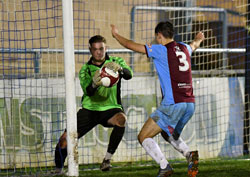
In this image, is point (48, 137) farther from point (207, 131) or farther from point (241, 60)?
point (241, 60)

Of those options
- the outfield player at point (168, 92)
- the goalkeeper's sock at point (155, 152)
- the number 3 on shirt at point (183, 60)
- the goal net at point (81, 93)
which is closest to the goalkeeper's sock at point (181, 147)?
the outfield player at point (168, 92)

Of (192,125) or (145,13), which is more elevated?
(145,13)

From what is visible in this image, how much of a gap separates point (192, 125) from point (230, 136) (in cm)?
78

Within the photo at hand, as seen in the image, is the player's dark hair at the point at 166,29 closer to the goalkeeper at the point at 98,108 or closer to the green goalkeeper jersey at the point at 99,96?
the goalkeeper at the point at 98,108

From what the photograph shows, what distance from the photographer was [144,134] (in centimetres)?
575

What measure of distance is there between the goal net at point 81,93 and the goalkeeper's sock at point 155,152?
2.28m

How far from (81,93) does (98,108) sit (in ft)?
4.46

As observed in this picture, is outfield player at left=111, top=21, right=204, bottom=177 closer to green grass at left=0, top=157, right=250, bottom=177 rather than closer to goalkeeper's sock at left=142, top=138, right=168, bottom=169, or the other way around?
goalkeeper's sock at left=142, top=138, right=168, bottom=169

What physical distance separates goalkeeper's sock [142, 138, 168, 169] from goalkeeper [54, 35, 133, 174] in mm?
1148

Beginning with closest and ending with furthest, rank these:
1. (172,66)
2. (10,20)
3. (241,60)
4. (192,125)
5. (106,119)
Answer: (172,66) → (106,119) → (10,20) → (192,125) → (241,60)

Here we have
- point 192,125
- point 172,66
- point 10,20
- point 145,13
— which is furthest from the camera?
point 145,13

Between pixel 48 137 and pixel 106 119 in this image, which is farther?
pixel 48 137

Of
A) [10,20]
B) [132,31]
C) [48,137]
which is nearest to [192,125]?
[132,31]

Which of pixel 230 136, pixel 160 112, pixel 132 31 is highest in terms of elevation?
pixel 132 31
